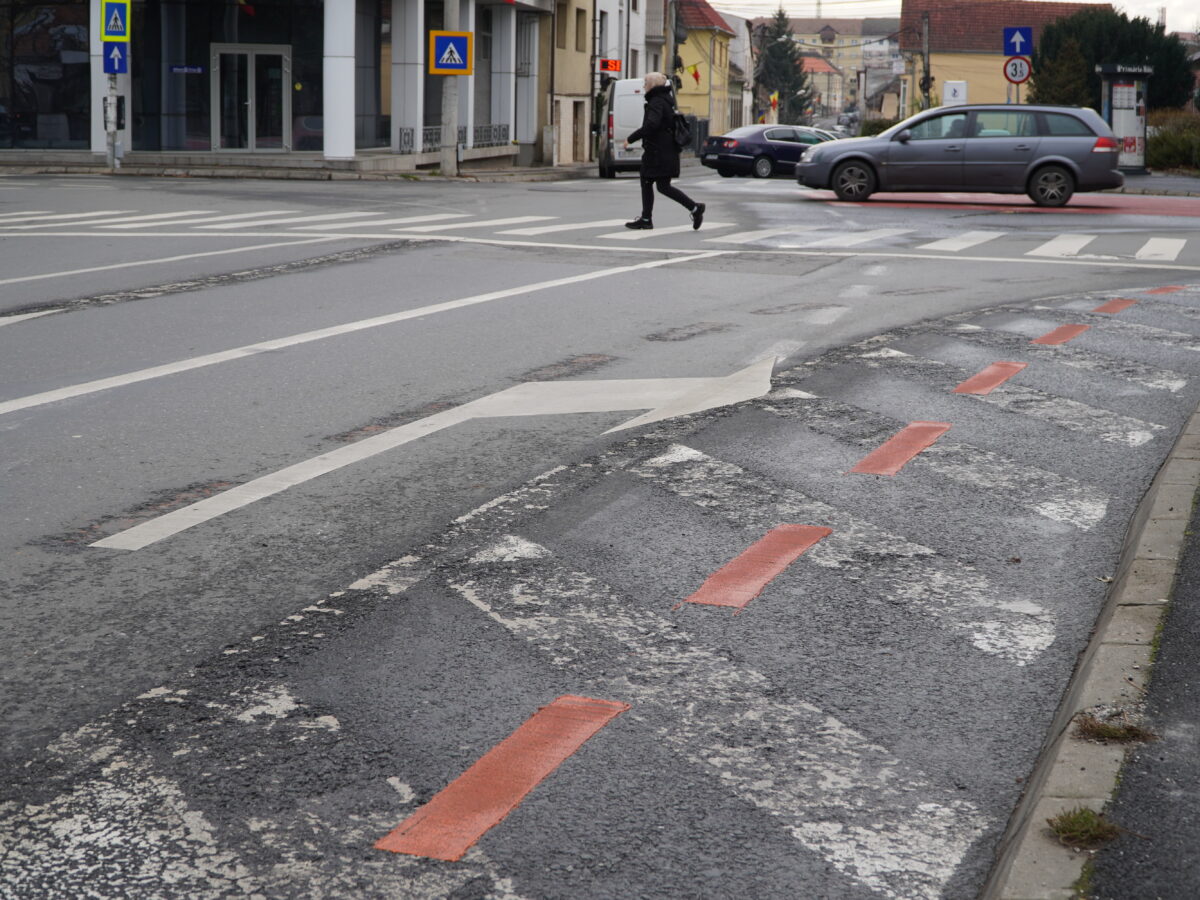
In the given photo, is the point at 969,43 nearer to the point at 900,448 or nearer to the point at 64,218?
the point at 64,218

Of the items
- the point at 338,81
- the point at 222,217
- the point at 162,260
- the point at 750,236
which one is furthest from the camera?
the point at 338,81

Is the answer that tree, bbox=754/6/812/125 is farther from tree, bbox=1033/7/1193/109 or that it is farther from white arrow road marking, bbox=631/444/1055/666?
white arrow road marking, bbox=631/444/1055/666

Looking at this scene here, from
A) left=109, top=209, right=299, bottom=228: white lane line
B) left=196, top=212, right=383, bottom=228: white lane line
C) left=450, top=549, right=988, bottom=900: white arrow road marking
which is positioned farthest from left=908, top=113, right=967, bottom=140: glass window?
left=450, top=549, right=988, bottom=900: white arrow road marking

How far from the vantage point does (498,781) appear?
3.34 metres

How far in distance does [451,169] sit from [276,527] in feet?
93.5

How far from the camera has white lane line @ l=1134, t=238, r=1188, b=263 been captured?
15.5m

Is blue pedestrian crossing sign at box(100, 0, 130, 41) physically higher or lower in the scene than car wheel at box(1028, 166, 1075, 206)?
higher

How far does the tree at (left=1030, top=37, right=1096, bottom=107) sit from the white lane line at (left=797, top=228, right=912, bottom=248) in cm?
3612

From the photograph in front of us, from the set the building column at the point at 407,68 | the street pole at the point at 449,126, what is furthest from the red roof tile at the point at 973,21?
the street pole at the point at 449,126

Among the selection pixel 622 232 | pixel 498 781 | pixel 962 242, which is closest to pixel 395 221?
pixel 622 232

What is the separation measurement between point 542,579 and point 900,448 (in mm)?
2457

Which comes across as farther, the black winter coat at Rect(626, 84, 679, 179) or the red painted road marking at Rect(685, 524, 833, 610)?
the black winter coat at Rect(626, 84, 679, 179)

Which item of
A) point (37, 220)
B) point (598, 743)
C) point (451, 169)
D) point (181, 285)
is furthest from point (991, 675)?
point (451, 169)

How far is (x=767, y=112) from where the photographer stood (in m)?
138
